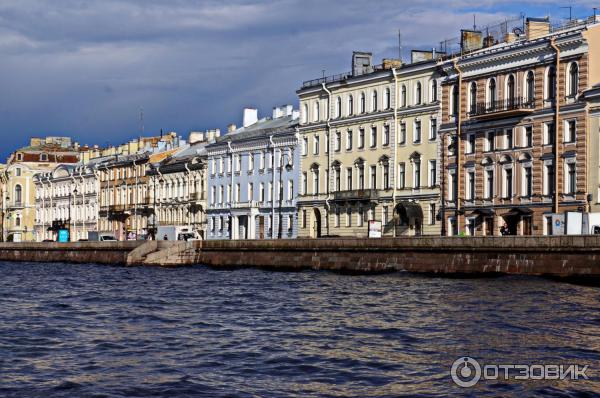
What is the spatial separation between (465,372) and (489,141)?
1701 inches

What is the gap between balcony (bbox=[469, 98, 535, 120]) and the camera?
197ft

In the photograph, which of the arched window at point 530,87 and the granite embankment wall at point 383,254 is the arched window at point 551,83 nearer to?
the arched window at point 530,87

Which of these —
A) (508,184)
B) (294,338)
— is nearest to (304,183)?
(508,184)

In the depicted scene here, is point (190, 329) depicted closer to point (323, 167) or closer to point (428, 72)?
point (428, 72)

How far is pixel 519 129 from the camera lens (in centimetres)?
6100

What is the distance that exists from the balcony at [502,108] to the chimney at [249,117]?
35.4m

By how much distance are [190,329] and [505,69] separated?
36636 mm

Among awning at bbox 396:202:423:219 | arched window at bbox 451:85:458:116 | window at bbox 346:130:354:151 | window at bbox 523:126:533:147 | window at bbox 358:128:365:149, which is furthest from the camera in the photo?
window at bbox 346:130:354:151

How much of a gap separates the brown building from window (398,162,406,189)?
4.44 metres

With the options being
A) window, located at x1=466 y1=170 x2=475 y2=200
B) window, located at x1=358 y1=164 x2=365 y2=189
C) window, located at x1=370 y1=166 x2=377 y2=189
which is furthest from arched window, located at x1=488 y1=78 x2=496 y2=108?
window, located at x1=358 y1=164 x2=365 y2=189

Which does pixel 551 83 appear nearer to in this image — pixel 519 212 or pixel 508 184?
pixel 508 184

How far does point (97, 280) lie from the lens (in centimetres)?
5500

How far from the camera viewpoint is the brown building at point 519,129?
56.8 m

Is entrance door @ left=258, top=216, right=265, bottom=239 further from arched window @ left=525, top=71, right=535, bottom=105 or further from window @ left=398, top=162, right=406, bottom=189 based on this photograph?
arched window @ left=525, top=71, right=535, bottom=105
